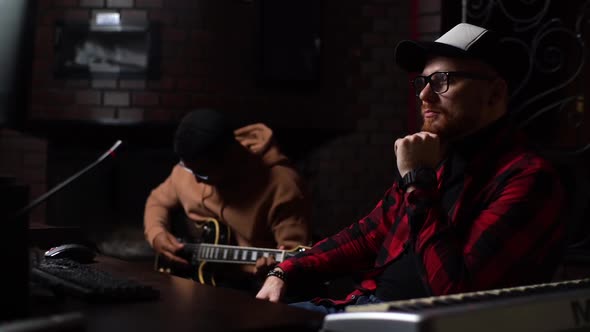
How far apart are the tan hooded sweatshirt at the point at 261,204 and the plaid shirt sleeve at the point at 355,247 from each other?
29.9 inches

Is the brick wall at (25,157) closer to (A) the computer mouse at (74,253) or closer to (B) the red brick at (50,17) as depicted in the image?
(B) the red brick at (50,17)

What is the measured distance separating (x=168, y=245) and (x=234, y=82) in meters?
1.24

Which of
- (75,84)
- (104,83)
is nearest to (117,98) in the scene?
(104,83)

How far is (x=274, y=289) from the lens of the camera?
1806 millimetres

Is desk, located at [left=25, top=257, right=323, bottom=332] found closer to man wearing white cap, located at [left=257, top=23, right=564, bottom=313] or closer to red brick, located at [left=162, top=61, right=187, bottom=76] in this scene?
man wearing white cap, located at [left=257, top=23, right=564, bottom=313]

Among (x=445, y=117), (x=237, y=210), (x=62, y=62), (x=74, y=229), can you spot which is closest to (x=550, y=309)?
(x=445, y=117)

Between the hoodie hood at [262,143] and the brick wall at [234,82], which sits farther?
the brick wall at [234,82]

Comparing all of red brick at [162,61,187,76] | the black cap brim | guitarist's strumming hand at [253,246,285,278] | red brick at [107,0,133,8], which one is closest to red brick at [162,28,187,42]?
red brick at [162,61,187,76]

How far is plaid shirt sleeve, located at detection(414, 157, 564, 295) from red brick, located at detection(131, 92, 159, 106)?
8.35ft

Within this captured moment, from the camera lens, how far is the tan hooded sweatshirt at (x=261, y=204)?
275cm

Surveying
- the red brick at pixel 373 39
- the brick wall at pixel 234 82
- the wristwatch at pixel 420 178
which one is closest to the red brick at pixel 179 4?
the brick wall at pixel 234 82

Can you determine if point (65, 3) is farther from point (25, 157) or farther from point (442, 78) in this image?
point (442, 78)

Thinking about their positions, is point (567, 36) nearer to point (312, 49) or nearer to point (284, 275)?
point (312, 49)

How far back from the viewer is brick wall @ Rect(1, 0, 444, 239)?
153 inches
